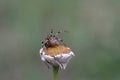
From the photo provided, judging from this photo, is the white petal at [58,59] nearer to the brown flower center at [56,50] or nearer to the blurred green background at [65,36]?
the brown flower center at [56,50]

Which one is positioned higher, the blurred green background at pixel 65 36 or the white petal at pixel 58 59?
the white petal at pixel 58 59

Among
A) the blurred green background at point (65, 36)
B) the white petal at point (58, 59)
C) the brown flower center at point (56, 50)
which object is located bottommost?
the blurred green background at point (65, 36)

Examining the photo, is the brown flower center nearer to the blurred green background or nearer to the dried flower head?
the dried flower head

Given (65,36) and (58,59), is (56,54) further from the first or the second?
(65,36)

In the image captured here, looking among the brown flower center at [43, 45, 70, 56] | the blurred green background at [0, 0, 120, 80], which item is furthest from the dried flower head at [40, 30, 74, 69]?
the blurred green background at [0, 0, 120, 80]

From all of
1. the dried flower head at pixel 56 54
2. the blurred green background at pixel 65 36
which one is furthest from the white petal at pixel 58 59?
the blurred green background at pixel 65 36

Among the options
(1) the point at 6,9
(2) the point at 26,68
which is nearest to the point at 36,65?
(2) the point at 26,68

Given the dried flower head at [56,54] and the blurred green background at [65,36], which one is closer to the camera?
the dried flower head at [56,54]

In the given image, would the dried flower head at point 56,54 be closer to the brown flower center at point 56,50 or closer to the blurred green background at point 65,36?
the brown flower center at point 56,50
